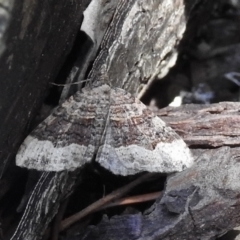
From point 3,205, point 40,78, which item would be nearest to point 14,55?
point 40,78

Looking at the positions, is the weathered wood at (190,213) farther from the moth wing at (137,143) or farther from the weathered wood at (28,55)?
the weathered wood at (28,55)

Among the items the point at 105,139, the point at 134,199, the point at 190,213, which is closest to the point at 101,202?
the point at 134,199

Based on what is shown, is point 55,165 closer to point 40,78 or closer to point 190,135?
point 40,78

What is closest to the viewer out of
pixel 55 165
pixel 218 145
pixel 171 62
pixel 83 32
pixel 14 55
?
pixel 14 55

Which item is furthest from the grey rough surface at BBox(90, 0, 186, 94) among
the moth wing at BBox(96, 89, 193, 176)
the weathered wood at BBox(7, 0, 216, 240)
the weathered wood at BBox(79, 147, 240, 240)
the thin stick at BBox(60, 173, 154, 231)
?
the weathered wood at BBox(79, 147, 240, 240)

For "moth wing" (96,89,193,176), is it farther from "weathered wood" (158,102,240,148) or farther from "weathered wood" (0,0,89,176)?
"weathered wood" (0,0,89,176)

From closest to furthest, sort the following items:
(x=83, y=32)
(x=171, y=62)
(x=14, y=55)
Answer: (x=14, y=55), (x=83, y=32), (x=171, y=62)
